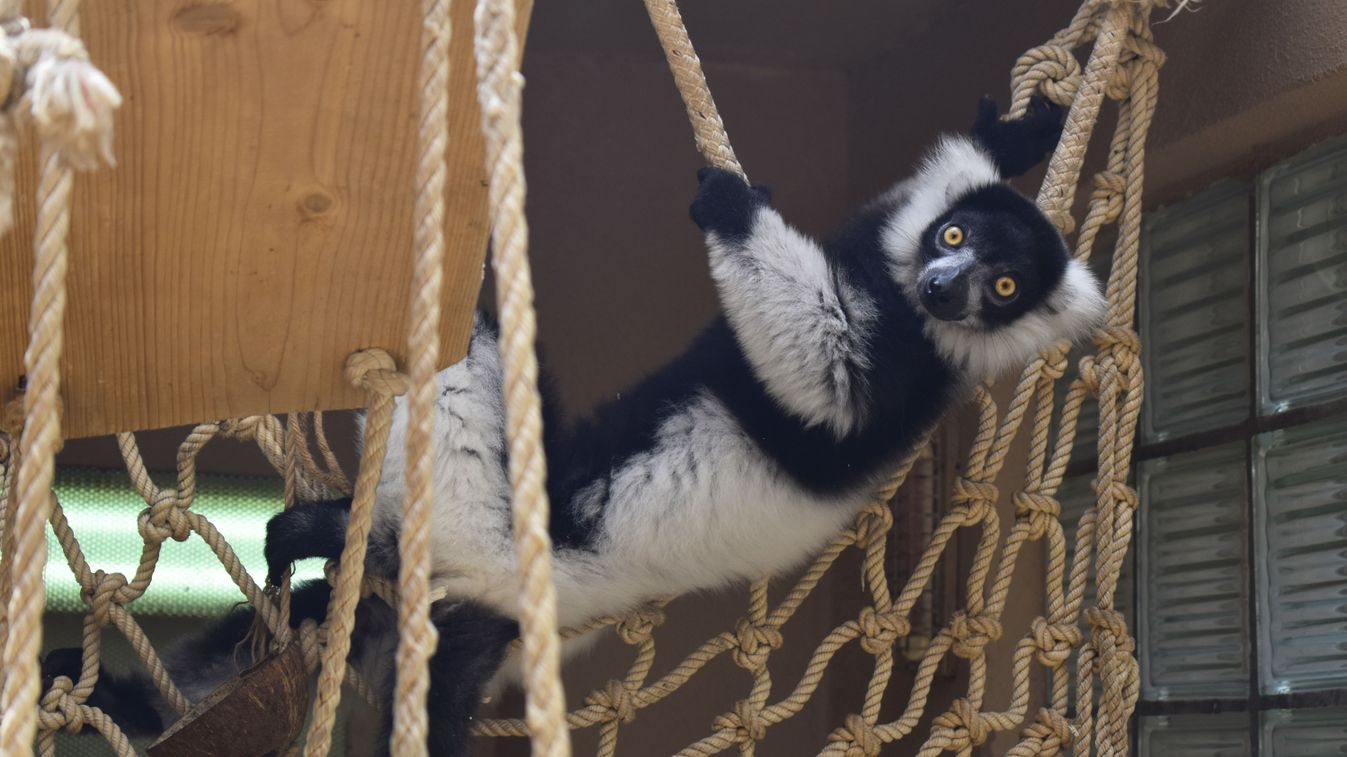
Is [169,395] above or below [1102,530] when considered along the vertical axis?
above

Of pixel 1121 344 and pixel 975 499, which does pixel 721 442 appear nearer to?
pixel 975 499

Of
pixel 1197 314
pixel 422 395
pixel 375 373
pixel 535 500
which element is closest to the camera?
pixel 535 500

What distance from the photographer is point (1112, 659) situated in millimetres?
3025

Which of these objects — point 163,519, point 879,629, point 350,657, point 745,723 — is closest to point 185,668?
point 350,657

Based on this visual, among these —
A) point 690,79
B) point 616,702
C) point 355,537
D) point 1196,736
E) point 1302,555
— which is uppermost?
point 690,79

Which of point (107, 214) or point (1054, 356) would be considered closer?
point (107, 214)

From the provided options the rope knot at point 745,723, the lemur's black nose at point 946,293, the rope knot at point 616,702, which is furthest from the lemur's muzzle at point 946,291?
the rope knot at point 616,702

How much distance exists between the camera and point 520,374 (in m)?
1.23

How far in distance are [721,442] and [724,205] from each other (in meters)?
0.54

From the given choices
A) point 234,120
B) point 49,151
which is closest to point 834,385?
point 234,120

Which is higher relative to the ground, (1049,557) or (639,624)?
(1049,557)

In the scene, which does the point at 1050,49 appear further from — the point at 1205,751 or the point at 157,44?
the point at 157,44

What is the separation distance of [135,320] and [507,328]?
0.89m

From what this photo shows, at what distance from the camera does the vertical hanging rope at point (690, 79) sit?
2.69 meters
